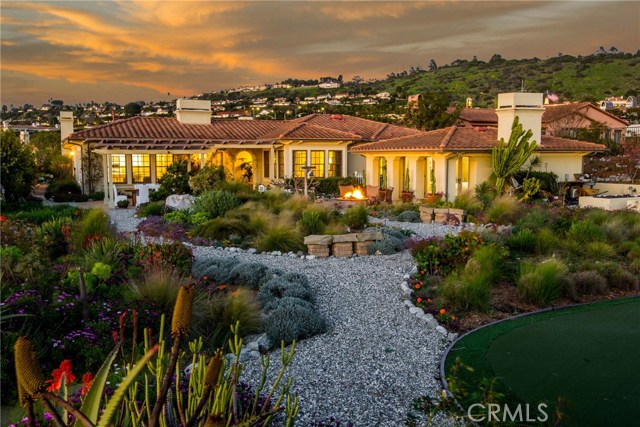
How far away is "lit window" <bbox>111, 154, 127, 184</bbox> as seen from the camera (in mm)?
25944

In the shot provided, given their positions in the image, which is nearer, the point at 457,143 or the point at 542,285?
the point at 542,285

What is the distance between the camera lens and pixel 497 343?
6969 millimetres

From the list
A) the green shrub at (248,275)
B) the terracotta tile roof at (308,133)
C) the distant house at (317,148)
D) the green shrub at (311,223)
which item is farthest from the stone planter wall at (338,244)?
the terracotta tile roof at (308,133)

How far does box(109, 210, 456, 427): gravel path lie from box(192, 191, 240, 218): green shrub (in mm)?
6213

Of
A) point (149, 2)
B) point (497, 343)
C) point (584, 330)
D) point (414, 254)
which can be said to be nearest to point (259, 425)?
point (497, 343)

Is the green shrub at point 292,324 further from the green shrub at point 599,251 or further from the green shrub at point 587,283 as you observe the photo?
the green shrub at point 599,251

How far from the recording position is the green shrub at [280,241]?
12.1 meters

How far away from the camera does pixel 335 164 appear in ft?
95.7

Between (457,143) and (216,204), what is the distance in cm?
1078

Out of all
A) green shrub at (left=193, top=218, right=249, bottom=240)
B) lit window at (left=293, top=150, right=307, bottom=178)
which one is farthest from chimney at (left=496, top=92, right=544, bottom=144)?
green shrub at (left=193, top=218, right=249, bottom=240)

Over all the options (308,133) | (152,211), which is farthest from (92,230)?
(308,133)

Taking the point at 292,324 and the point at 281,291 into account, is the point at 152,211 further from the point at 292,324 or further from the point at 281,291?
the point at 292,324

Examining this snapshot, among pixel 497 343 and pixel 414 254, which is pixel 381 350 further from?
pixel 414 254

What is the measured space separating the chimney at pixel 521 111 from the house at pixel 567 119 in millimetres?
16572
